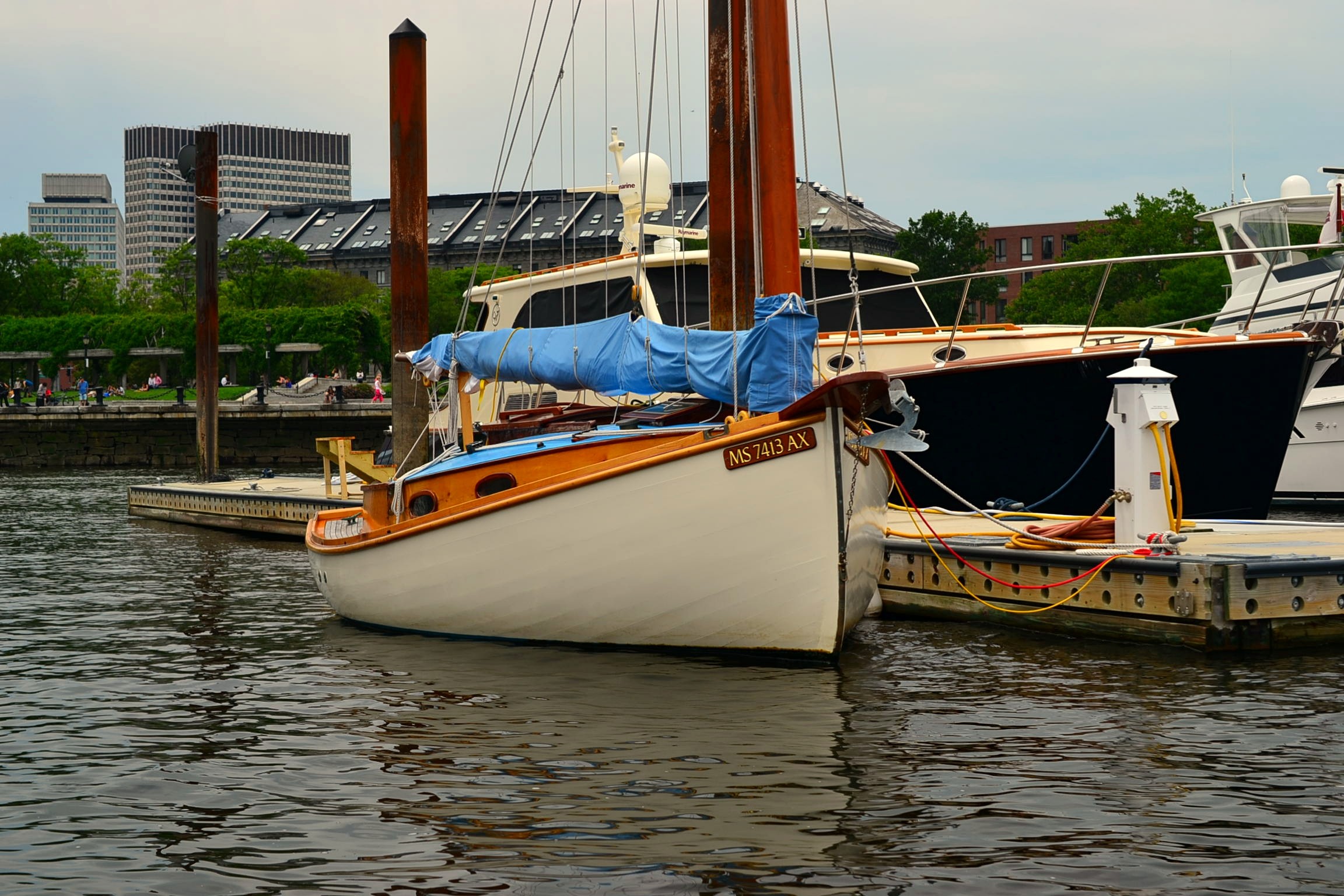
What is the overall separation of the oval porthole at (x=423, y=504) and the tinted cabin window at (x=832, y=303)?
840cm

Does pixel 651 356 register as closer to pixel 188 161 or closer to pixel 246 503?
pixel 246 503

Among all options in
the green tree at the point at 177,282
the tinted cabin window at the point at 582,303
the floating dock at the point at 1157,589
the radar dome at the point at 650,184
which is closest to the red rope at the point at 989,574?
the floating dock at the point at 1157,589

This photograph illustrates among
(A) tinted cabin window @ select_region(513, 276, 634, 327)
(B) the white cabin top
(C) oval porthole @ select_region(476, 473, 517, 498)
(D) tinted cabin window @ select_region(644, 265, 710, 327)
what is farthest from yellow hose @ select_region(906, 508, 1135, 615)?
(B) the white cabin top

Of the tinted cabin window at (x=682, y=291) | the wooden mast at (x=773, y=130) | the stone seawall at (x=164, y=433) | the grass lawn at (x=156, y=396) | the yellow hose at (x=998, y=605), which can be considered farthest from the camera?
the grass lawn at (x=156, y=396)

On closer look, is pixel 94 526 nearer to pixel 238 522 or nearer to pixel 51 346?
pixel 238 522

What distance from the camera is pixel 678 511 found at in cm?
1127

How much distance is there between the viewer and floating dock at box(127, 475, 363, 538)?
82.1 feet

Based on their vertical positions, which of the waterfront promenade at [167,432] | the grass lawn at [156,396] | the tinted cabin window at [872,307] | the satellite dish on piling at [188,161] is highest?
the satellite dish on piling at [188,161]

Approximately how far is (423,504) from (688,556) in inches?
142

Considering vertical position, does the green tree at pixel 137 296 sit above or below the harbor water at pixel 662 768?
above

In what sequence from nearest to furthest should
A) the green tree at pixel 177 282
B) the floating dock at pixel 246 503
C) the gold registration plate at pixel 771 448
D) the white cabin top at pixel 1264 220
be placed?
the gold registration plate at pixel 771 448
the floating dock at pixel 246 503
the white cabin top at pixel 1264 220
the green tree at pixel 177 282

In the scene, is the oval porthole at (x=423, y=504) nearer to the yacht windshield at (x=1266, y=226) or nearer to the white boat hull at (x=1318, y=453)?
the white boat hull at (x=1318, y=453)

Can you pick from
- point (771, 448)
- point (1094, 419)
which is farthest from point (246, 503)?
point (771, 448)

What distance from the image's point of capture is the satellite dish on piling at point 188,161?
3127 cm
